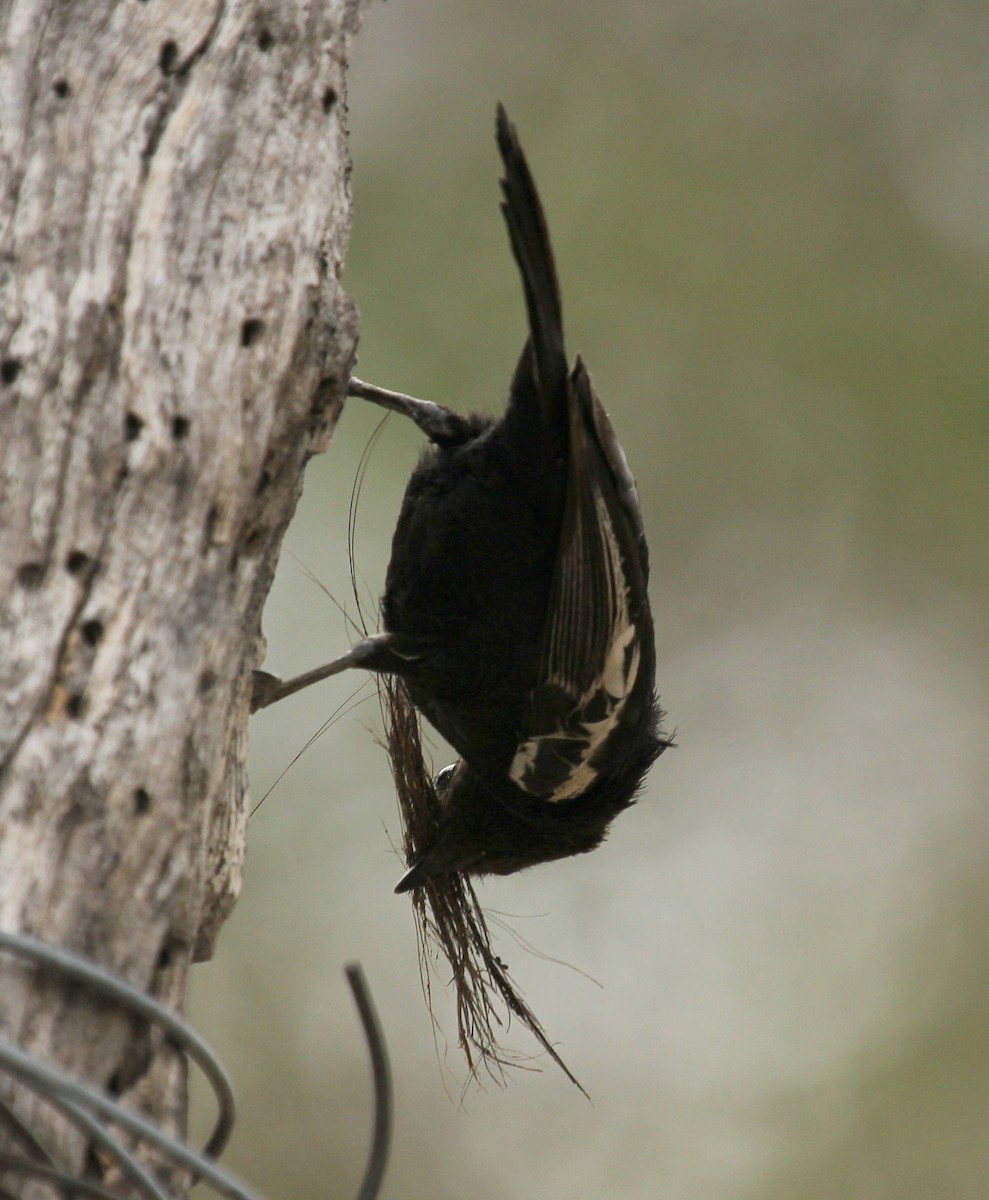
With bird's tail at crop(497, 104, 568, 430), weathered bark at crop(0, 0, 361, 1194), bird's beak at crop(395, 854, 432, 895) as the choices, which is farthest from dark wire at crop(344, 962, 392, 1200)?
bird's beak at crop(395, 854, 432, 895)

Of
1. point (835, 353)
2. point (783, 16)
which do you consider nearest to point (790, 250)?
point (835, 353)

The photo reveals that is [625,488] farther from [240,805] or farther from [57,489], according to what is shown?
[57,489]

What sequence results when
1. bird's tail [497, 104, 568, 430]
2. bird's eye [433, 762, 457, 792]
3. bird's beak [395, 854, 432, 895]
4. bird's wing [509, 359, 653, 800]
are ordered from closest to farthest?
bird's tail [497, 104, 568, 430], bird's wing [509, 359, 653, 800], bird's beak [395, 854, 432, 895], bird's eye [433, 762, 457, 792]

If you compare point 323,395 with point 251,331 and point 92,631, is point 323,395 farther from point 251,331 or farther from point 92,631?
point 92,631

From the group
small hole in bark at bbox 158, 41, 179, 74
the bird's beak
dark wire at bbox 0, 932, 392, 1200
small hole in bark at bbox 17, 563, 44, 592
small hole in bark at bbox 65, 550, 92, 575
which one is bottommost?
dark wire at bbox 0, 932, 392, 1200

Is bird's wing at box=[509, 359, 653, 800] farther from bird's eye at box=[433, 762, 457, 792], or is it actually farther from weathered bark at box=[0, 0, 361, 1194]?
weathered bark at box=[0, 0, 361, 1194]

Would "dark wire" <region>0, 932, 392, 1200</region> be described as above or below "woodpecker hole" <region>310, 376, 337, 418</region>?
below
